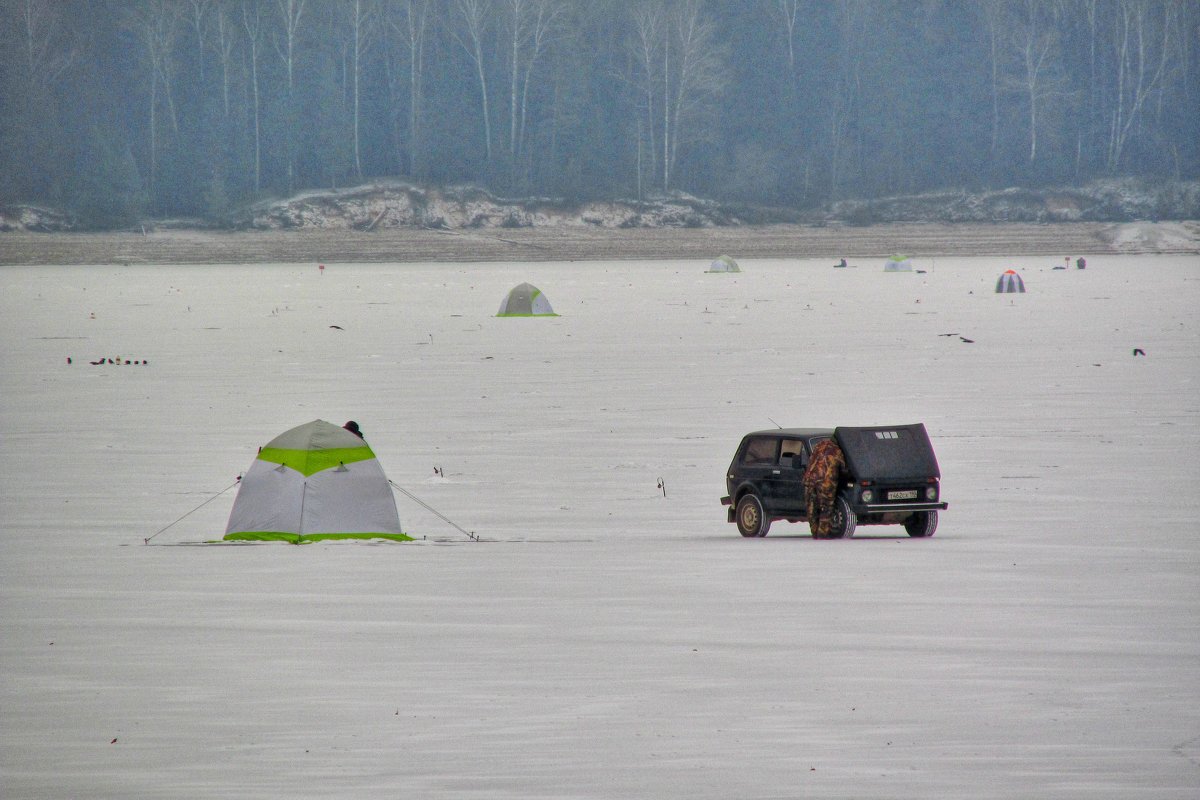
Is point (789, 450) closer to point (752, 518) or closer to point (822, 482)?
point (822, 482)

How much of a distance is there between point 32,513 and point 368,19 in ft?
424

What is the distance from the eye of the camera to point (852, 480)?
17.5m

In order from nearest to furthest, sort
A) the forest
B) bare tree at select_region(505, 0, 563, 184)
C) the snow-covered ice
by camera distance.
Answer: the snow-covered ice < the forest < bare tree at select_region(505, 0, 563, 184)

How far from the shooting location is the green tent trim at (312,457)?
17719 millimetres

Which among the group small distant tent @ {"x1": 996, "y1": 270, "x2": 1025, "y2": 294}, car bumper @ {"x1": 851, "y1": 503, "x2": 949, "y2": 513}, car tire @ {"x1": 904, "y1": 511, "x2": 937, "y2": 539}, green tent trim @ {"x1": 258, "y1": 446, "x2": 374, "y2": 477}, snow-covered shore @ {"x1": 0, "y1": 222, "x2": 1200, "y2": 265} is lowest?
car tire @ {"x1": 904, "y1": 511, "x2": 937, "y2": 539}

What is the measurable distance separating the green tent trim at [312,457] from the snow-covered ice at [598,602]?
2.80ft

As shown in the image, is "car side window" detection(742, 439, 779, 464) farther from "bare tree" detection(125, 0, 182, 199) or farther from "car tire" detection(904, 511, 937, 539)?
"bare tree" detection(125, 0, 182, 199)

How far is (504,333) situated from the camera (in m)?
50.7

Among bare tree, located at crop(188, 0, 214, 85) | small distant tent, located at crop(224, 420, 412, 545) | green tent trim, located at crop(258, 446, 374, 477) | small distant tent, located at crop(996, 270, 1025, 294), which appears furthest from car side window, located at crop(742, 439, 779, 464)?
bare tree, located at crop(188, 0, 214, 85)

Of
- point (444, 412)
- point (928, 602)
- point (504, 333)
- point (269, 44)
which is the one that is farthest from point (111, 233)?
point (928, 602)

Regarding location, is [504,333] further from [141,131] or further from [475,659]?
[141,131]

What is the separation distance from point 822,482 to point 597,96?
13355 cm

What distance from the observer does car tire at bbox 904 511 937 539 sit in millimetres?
18297

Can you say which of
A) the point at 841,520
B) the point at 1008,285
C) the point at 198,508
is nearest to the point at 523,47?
the point at 1008,285
